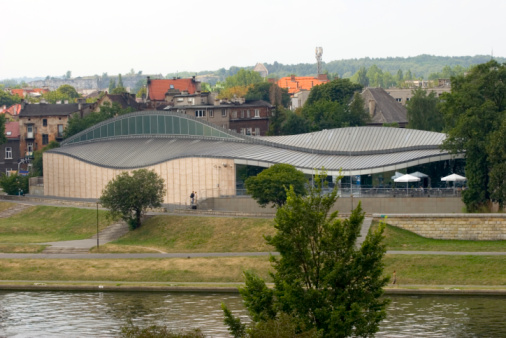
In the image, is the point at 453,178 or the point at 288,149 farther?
the point at 288,149

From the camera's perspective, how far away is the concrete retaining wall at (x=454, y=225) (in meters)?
77.9

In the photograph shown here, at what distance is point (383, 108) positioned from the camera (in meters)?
170

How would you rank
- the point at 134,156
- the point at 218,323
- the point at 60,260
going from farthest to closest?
the point at 134,156 → the point at 60,260 → the point at 218,323

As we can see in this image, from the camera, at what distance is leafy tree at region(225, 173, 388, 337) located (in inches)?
1639

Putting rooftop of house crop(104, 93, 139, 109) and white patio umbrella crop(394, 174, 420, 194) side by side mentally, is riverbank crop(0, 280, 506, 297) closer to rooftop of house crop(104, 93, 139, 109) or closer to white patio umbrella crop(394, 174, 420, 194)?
white patio umbrella crop(394, 174, 420, 194)

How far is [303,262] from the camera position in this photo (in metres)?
42.8

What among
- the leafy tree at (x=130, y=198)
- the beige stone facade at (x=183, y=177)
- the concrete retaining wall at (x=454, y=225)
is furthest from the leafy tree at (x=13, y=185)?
the concrete retaining wall at (x=454, y=225)

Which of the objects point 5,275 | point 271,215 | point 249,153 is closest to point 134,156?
point 249,153

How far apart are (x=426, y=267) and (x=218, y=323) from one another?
1881 cm

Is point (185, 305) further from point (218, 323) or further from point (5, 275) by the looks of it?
point (5, 275)

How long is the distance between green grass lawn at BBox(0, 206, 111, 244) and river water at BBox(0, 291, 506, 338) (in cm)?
2625

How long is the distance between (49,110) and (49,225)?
226ft

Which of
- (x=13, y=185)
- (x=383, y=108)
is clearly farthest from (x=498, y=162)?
(x=383, y=108)

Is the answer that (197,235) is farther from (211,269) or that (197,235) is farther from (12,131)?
(12,131)
